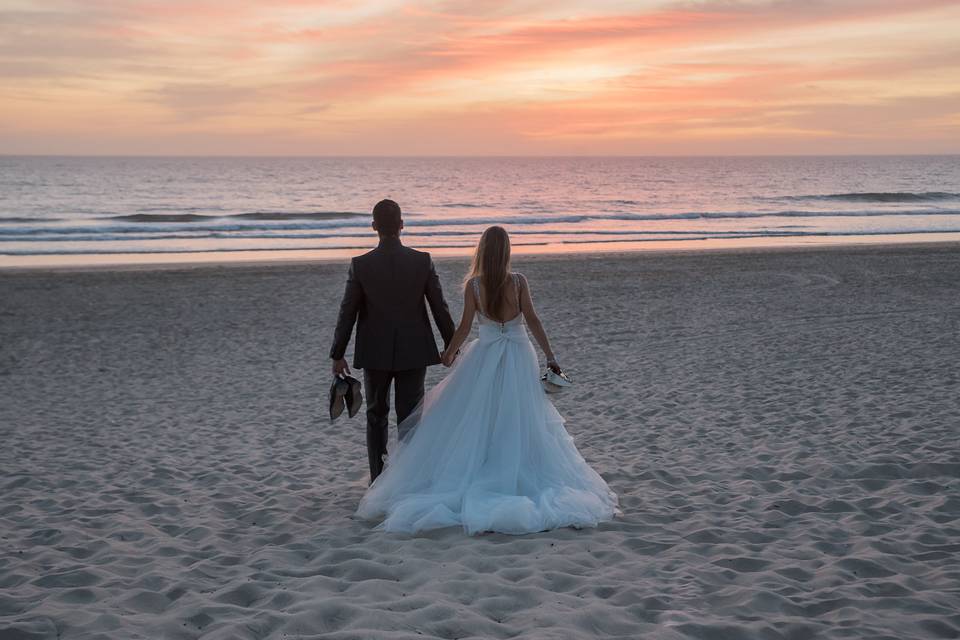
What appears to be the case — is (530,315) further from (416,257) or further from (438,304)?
(416,257)

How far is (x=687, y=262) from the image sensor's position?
1973cm

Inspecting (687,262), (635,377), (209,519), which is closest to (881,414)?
(635,377)

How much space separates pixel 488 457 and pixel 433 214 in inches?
1508

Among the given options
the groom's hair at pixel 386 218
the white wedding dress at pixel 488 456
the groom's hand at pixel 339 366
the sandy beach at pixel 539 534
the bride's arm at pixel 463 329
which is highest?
the groom's hair at pixel 386 218

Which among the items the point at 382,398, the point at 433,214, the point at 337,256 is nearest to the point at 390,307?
the point at 382,398

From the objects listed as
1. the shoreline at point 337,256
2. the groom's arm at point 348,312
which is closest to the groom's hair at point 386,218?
the groom's arm at point 348,312

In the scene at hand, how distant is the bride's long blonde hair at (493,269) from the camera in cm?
494

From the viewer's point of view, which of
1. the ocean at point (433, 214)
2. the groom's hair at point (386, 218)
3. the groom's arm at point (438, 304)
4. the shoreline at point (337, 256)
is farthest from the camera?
the ocean at point (433, 214)

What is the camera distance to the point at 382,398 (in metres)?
5.37

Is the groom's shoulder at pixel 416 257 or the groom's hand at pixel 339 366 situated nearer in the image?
the groom's shoulder at pixel 416 257

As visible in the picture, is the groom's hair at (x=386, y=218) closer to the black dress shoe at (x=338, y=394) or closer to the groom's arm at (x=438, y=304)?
the groom's arm at (x=438, y=304)

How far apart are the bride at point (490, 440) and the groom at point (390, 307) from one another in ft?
0.68

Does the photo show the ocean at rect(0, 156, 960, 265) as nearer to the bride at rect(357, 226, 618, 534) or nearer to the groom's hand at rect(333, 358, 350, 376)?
the groom's hand at rect(333, 358, 350, 376)

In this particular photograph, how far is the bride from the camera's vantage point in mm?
4906
